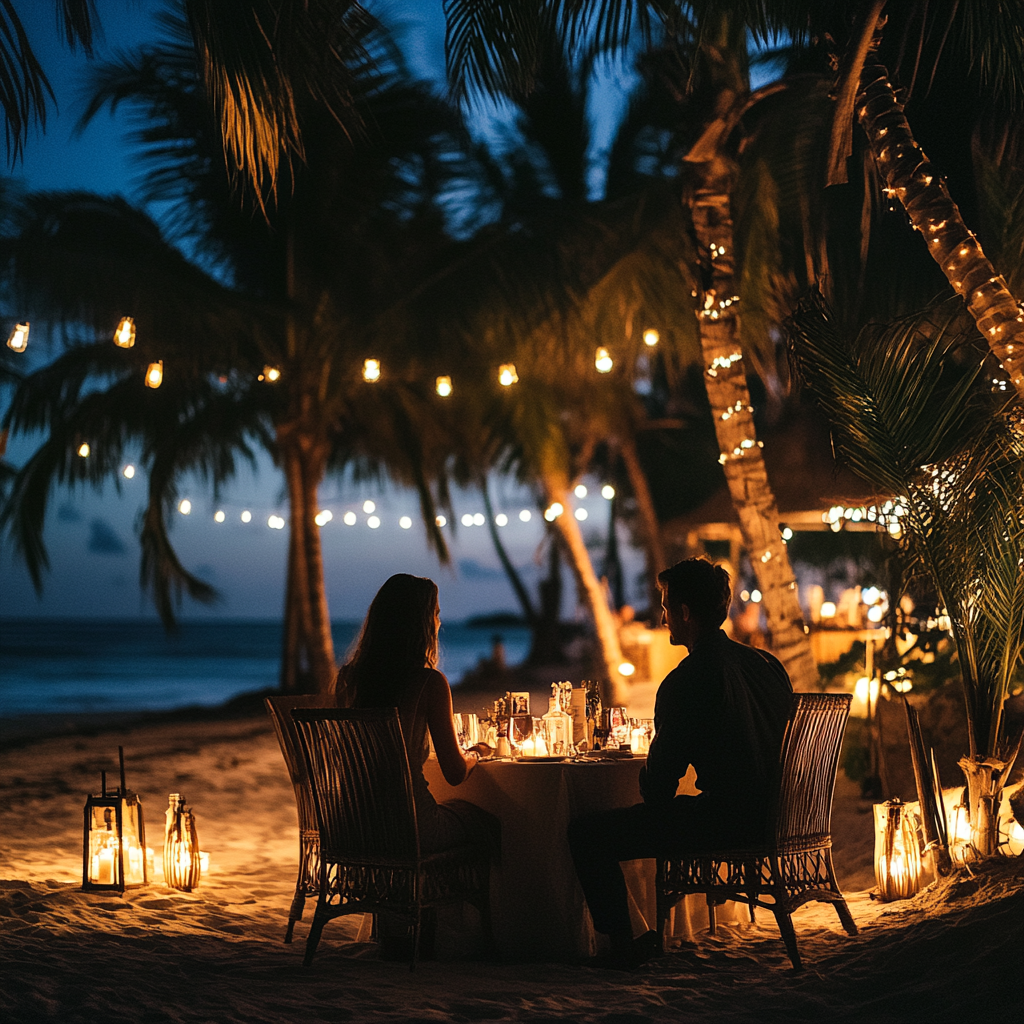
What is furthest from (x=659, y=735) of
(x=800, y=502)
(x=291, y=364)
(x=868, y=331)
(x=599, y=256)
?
(x=291, y=364)

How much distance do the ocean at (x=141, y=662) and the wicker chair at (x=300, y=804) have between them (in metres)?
3.14

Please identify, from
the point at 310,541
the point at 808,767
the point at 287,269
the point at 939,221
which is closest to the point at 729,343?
the point at 939,221

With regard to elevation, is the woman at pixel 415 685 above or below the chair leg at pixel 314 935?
above

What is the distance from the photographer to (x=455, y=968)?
170 inches

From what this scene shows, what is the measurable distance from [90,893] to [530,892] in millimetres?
2287

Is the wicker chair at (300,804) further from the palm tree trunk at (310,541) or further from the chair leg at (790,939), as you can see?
the palm tree trunk at (310,541)

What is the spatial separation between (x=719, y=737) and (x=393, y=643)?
1.22m

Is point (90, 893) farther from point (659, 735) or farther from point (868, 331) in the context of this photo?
point (868, 331)

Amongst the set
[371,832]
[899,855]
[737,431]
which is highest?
[737,431]

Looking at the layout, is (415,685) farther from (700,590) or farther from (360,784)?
(700,590)

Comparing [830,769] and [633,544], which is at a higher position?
[633,544]

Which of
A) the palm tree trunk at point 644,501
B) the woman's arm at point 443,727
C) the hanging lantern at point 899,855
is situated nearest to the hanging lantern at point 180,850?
the woman's arm at point 443,727

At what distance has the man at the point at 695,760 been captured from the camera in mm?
4020

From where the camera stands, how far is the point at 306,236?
11.9 meters
